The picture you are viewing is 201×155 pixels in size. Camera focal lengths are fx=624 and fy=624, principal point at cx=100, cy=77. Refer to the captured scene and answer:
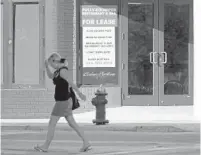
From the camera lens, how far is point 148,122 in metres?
15.3

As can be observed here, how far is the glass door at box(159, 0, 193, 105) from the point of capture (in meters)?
18.5

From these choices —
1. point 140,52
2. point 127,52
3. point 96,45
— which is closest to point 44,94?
point 96,45

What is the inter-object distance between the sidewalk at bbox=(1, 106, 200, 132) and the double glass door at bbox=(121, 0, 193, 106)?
0.49 meters

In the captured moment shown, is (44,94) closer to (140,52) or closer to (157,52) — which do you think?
(140,52)

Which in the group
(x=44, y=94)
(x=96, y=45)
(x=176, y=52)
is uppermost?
(x=96, y=45)

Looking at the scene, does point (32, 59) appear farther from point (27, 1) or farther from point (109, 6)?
point (109, 6)

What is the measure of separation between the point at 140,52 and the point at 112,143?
6.92 metres

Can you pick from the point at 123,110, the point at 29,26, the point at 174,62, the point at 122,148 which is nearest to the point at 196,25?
the point at 174,62

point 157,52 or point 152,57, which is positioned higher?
point 157,52

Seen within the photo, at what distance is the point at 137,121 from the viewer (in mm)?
15555

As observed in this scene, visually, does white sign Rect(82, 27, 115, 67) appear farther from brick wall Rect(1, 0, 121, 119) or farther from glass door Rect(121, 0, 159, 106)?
brick wall Rect(1, 0, 121, 119)

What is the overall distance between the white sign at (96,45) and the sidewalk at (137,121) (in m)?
1.49

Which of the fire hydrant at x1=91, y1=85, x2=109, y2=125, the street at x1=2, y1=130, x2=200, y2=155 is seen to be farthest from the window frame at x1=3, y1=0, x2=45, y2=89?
the street at x1=2, y1=130, x2=200, y2=155

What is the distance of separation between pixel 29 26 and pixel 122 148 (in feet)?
23.3
